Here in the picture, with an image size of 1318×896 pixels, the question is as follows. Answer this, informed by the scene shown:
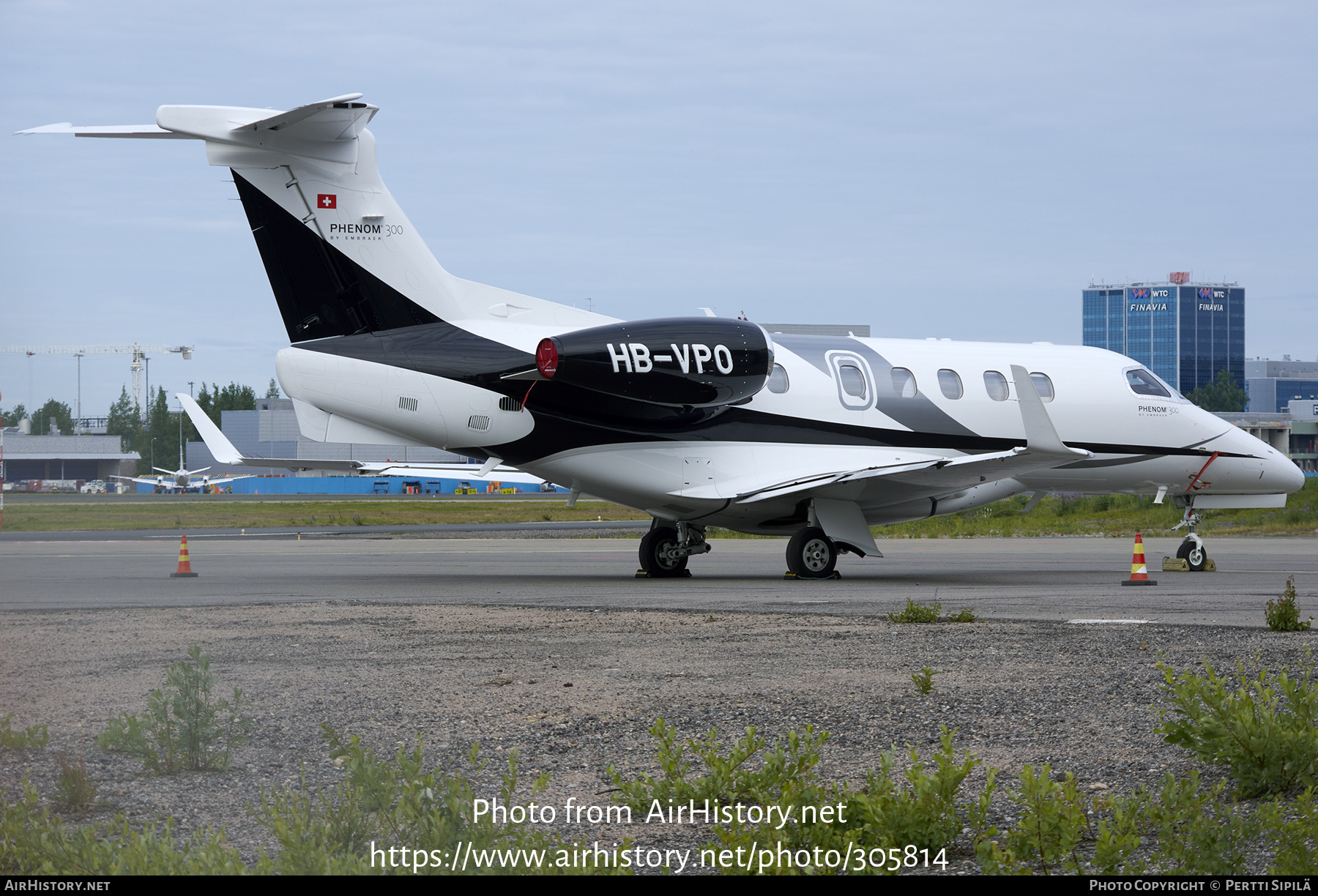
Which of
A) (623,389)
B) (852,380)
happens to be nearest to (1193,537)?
(852,380)

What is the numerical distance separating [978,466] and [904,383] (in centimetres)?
238

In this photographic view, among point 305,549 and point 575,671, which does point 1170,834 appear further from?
Result: point 305,549

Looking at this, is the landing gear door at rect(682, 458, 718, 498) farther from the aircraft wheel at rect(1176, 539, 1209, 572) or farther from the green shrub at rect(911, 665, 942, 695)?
the green shrub at rect(911, 665, 942, 695)

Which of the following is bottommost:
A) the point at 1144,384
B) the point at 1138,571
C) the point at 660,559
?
the point at 660,559

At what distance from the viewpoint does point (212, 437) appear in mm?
19641

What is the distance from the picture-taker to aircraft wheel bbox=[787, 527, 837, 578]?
18391 millimetres

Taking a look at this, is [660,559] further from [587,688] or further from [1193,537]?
[587,688]

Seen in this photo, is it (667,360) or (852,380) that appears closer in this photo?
(667,360)

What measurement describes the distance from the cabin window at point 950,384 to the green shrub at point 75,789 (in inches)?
637

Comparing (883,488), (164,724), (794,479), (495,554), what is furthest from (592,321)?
(164,724)

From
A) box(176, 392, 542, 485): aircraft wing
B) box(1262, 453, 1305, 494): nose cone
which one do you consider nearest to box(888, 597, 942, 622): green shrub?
box(176, 392, 542, 485): aircraft wing

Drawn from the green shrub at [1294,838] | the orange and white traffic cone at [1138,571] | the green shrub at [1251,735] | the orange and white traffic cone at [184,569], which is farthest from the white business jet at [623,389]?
the green shrub at [1294,838]

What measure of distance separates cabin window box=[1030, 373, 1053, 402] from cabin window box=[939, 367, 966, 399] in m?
1.42

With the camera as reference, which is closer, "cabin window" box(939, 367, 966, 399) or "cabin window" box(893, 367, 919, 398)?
"cabin window" box(893, 367, 919, 398)
